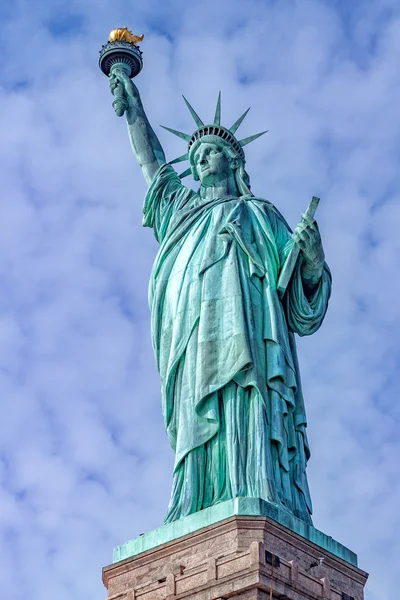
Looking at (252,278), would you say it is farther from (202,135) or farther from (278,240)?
(202,135)

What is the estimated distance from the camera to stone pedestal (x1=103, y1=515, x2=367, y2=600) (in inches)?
682

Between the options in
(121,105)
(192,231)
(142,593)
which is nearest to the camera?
(142,593)

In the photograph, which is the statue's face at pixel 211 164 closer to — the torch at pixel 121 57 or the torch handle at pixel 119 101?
the torch handle at pixel 119 101

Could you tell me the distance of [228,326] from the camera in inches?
768

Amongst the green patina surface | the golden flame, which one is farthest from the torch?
the green patina surface

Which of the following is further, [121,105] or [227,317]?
[121,105]

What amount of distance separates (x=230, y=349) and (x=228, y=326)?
14.0 inches

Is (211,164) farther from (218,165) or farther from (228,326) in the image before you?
(228,326)

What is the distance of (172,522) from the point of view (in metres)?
18.3

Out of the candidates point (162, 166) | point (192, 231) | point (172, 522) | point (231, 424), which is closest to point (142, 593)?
point (172, 522)

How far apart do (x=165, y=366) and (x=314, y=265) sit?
220 cm

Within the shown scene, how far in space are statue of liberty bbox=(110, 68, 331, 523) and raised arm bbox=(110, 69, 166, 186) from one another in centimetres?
51

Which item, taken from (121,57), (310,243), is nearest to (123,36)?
(121,57)

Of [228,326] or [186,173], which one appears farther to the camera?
[186,173]
